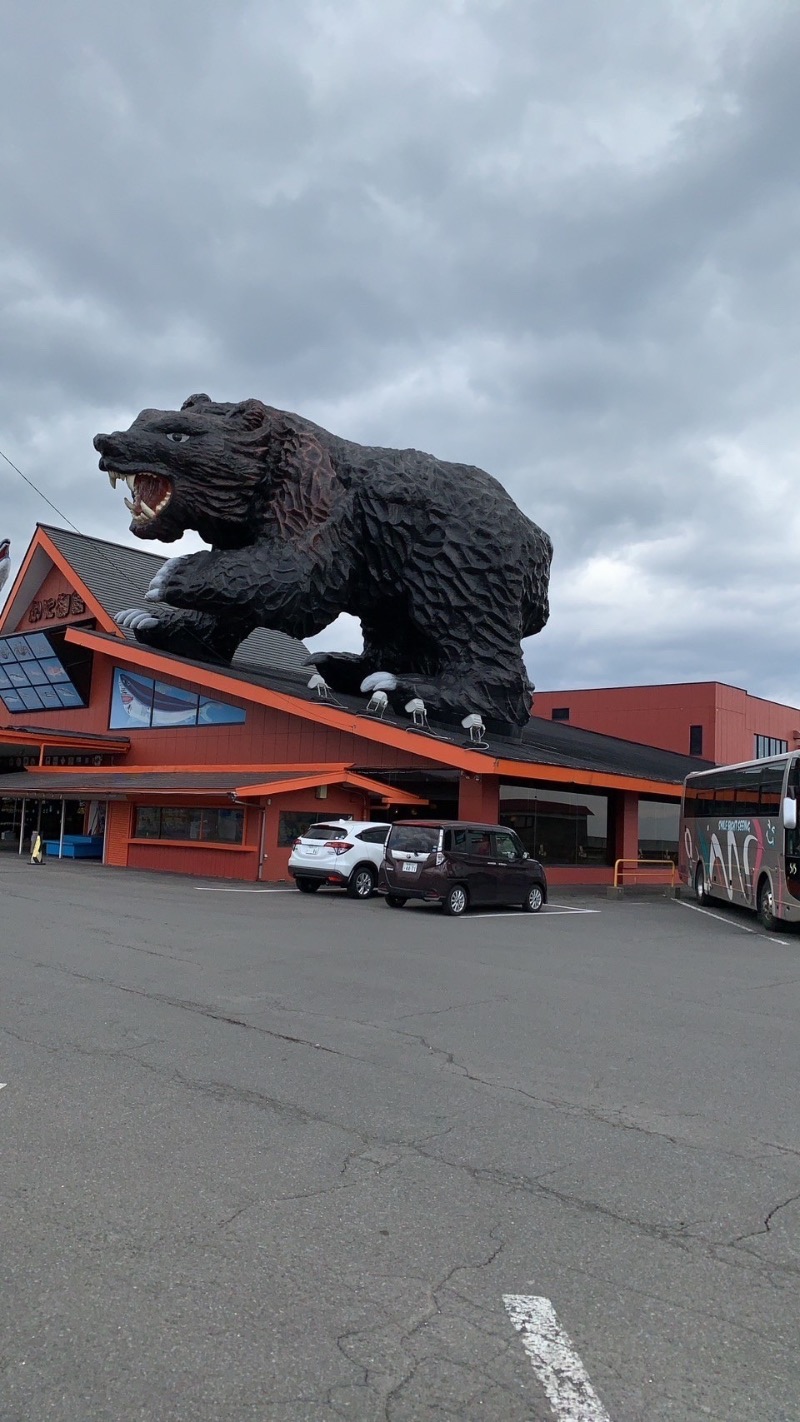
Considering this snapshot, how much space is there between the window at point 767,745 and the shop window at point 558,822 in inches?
1088

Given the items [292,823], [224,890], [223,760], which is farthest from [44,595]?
[224,890]

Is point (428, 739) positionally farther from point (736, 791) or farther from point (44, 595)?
point (44, 595)

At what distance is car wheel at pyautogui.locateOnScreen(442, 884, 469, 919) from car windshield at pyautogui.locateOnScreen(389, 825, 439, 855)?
73 cm

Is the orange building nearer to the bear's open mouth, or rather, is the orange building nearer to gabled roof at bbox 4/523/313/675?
gabled roof at bbox 4/523/313/675

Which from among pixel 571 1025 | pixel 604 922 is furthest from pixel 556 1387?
pixel 604 922

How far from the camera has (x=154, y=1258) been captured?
11.7 ft

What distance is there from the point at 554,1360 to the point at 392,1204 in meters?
1.21

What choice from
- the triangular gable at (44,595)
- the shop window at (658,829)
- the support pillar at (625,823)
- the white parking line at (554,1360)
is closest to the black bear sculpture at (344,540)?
the support pillar at (625,823)

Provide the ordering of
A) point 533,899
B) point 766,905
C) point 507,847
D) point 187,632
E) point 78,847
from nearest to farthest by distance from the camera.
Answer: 1. point 766,905
2. point 507,847
3. point 533,899
4. point 187,632
5. point 78,847

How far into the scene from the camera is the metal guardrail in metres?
26.1

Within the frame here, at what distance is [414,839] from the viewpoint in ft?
56.3

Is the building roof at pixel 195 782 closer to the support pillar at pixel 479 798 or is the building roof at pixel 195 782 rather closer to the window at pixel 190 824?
the window at pixel 190 824

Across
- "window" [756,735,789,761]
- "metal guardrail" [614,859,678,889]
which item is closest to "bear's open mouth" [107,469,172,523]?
"metal guardrail" [614,859,678,889]

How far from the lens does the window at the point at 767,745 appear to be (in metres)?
51.8
